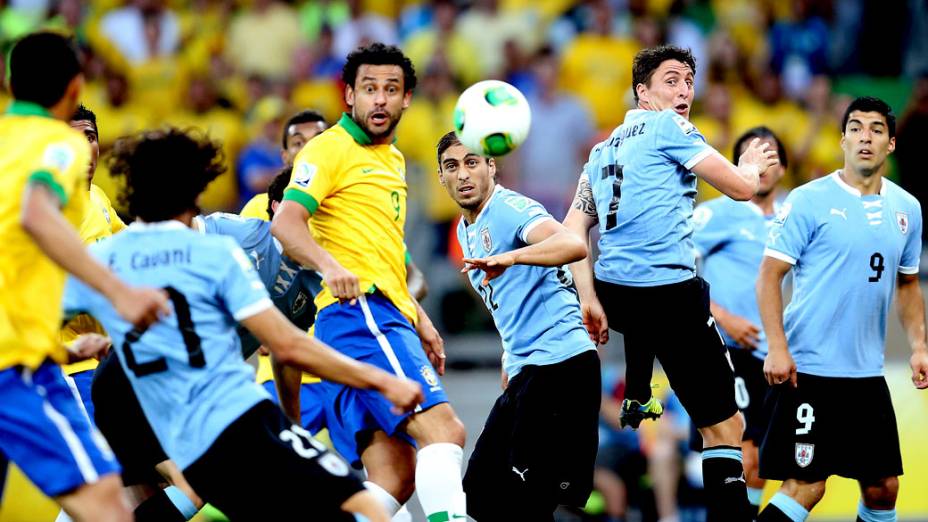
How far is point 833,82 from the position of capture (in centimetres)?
1594

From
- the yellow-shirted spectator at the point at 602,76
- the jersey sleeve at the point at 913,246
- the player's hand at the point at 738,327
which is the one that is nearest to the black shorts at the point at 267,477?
the jersey sleeve at the point at 913,246

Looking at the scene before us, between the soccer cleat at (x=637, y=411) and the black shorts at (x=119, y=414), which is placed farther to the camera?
the soccer cleat at (x=637, y=411)

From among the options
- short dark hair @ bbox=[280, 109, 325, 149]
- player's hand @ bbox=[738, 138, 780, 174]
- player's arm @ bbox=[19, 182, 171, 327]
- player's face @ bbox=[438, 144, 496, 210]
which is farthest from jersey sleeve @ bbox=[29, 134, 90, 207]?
short dark hair @ bbox=[280, 109, 325, 149]

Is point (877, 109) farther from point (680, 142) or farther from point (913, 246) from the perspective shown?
point (680, 142)

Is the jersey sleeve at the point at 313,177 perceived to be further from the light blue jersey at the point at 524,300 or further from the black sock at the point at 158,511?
the black sock at the point at 158,511

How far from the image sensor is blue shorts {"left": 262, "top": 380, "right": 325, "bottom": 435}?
8297mm

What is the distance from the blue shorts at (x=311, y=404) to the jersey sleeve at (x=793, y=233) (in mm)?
2847

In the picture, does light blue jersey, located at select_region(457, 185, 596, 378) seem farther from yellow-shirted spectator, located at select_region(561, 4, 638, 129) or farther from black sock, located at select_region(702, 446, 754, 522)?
yellow-shirted spectator, located at select_region(561, 4, 638, 129)

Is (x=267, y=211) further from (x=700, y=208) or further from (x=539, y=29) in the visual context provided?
(x=539, y=29)

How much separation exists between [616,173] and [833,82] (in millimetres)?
9464

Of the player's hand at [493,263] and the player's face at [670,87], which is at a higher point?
the player's face at [670,87]

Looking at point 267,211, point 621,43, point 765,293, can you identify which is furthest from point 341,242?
point 621,43

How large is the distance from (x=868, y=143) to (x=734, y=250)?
5.59 ft

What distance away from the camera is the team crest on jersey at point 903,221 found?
7.73 metres
